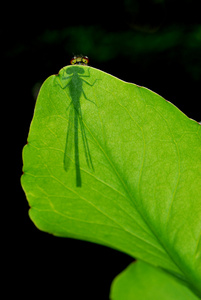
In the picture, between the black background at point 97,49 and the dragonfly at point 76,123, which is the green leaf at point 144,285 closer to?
the dragonfly at point 76,123

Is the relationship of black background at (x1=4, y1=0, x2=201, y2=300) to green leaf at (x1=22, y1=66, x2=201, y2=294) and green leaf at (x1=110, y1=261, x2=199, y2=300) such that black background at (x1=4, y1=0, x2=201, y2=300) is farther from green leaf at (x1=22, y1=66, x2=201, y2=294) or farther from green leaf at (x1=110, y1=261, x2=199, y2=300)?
green leaf at (x1=110, y1=261, x2=199, y2=300)

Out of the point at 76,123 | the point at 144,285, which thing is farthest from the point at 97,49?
the point at 144,285

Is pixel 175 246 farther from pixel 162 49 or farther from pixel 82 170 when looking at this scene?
pixel 162 49

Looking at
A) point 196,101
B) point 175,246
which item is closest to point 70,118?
point 175,246

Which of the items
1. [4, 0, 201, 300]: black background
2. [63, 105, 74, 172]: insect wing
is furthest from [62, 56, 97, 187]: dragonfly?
[4, 0, 201, 300]: black background

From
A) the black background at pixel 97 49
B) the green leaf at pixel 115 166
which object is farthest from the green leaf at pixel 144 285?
the black background at pixel 97 49

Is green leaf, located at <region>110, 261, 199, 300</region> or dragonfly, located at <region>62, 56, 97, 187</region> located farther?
dragonfly, located at <region>62, 56, 97, 187</region>
